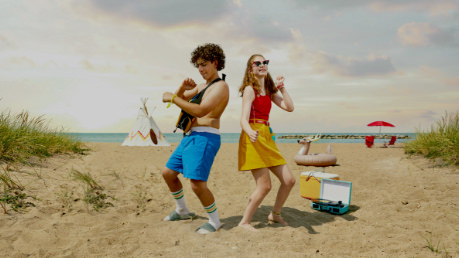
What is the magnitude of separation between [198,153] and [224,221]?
1.26m

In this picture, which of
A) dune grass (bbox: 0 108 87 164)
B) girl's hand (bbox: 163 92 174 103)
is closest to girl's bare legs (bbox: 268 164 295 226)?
girl's hand (bbox: 163 92 174 103)

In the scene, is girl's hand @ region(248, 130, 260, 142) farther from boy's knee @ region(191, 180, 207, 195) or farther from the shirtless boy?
boy's knee @ region(191, 180, 207, 195)

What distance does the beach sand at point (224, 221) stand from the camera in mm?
3432

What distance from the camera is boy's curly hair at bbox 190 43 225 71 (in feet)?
12.4

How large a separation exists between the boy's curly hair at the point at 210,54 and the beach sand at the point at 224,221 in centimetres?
203

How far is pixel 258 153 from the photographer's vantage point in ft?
12.3

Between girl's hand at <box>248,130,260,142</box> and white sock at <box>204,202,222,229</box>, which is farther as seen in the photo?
white sock at <box>204,202,222,229</box>

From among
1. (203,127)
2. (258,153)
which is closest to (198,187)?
(203,127)

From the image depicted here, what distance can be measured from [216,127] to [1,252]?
261 centimetres

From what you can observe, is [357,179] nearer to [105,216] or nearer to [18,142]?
[105,216]

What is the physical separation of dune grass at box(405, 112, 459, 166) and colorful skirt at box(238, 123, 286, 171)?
5521 mm

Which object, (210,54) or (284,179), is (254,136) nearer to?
(284,179)

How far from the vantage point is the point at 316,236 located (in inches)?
155

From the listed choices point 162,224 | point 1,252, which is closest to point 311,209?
point 162,224
